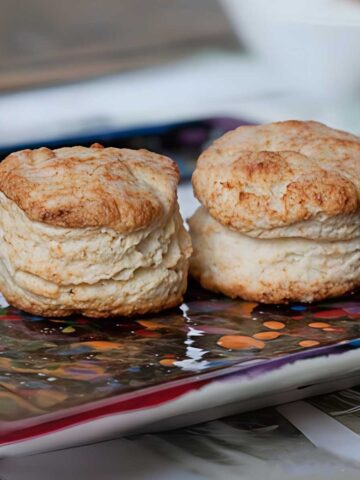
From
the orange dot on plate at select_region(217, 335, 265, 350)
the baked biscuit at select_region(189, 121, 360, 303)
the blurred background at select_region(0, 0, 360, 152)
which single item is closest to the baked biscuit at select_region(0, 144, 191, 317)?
the baked biscuit at select_region(189, 121, 360, 303)

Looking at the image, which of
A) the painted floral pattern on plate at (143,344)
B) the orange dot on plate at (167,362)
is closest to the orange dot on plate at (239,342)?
the painted floral pattern on plate at (143,344)

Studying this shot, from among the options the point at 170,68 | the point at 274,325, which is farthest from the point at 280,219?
the point at 170,68

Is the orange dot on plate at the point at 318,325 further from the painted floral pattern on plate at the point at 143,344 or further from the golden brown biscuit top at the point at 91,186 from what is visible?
the golden brown biscuit top at the point at 91,186

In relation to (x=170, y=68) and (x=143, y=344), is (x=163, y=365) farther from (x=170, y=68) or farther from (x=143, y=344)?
(x=170, y=68)

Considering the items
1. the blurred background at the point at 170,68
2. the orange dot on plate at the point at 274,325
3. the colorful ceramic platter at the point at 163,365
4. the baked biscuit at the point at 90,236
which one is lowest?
the colorful ceramic platter at the point at 163,365

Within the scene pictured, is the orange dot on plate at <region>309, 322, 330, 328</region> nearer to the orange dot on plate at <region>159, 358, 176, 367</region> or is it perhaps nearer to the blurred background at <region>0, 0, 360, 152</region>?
the orange dot on plate at <region>159, 358, 176, 367</region>
